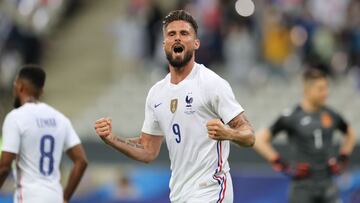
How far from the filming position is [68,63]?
24031 millimetres

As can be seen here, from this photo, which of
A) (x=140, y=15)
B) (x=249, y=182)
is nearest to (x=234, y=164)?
Result: (x=249, y=182)

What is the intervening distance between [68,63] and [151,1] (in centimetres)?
378

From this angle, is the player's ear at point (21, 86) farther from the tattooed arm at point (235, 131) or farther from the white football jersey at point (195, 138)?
the tattooed arm at point (235, 131)

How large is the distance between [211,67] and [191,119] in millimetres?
11123

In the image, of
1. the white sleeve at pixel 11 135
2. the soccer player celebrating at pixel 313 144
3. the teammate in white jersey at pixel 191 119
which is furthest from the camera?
the soccer player celebrating at pixel 313 144

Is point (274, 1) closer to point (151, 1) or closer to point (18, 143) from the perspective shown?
point (151, 1)

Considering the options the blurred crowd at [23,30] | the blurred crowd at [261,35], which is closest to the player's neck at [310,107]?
the blurred crowd at [261,35]

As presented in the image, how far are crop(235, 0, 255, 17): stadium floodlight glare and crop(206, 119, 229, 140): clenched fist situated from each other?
12.0 metres

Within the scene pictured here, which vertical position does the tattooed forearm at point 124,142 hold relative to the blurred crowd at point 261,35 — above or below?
above

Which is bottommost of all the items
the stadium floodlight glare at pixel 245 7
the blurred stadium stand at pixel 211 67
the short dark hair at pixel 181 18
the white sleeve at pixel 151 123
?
the blurred stadium stand at pixel 211 67

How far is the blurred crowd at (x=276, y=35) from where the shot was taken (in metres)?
18.9

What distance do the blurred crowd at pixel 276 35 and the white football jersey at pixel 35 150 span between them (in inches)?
363

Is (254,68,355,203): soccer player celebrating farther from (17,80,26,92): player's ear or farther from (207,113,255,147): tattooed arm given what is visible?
(207,113,255,147): tattooed arm

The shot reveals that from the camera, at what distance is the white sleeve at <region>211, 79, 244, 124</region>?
8.36 m
